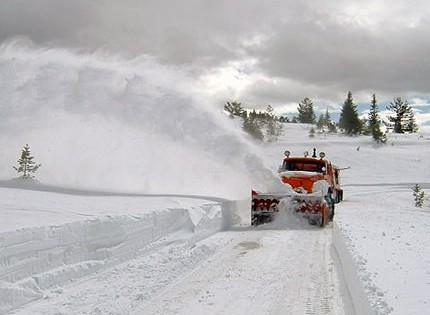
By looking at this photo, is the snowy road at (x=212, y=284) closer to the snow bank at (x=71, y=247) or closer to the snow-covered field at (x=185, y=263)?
the snow-covered field at (x=185, y=263)

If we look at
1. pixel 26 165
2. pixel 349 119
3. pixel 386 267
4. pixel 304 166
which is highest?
pixel 349 119

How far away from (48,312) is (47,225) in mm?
1414

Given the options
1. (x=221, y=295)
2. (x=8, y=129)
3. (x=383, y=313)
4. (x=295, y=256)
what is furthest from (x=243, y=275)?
(x=8, y=129)

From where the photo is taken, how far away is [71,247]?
6.69 meters

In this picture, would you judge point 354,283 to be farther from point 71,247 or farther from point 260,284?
point 71,247

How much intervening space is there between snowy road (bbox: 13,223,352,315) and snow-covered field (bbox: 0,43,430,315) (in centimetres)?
2

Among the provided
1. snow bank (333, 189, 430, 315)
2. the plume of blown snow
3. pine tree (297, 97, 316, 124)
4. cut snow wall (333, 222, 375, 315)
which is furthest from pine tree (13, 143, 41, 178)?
pine tree (297, 97, 316, 124)

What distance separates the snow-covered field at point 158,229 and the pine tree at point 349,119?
60.2 metres

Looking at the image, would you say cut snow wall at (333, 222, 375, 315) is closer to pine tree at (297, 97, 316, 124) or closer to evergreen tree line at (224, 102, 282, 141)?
evergreen tree line at (224, 102, 282, 141)

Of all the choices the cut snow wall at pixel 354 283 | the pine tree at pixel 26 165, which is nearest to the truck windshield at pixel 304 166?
the cut snow wall at pixel 354 283

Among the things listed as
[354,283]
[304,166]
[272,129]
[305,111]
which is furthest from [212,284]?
[305,111]

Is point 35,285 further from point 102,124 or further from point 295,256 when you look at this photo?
point 102,124

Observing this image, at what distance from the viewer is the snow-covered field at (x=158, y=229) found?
562 cm

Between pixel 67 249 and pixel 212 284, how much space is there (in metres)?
2.02
